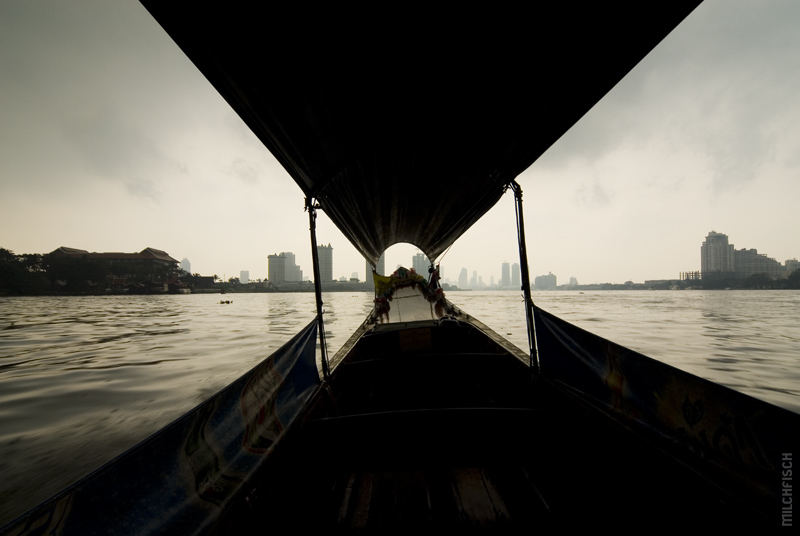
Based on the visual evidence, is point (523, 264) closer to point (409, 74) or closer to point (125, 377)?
point (409, 74)

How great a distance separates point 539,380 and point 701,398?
5.92 ft

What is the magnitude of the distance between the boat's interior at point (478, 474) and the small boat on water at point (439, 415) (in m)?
0.01

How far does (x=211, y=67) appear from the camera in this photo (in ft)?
7.02

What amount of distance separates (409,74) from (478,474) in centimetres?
353

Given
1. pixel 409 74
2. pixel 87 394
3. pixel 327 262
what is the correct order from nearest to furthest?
pixel 409 74, pixel 87 394, pixel 327 262

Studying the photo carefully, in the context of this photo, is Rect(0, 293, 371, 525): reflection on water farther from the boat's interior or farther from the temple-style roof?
the temple-style roof

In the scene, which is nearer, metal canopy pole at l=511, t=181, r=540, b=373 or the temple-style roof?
metal canopy pole at l=511, t=181, r=540, b=373

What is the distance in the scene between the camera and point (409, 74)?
2686 mm

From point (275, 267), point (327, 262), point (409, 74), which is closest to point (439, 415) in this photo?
point (409, 74)

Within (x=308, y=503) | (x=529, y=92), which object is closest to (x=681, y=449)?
(x=308, y=503)

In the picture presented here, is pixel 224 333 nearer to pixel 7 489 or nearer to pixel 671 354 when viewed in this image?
pixel 7 489

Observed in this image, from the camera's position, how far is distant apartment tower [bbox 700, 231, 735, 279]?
143375mm

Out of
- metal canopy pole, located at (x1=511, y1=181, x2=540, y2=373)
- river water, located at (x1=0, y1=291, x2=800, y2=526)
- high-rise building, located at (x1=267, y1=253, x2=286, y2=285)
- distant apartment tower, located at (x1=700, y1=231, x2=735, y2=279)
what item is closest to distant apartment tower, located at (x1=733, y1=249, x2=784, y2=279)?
distant apartment tower, located at (x1=700, y1=231, x2=735, y2=279)

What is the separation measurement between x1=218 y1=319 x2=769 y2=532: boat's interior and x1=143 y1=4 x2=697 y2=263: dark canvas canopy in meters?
2.83
